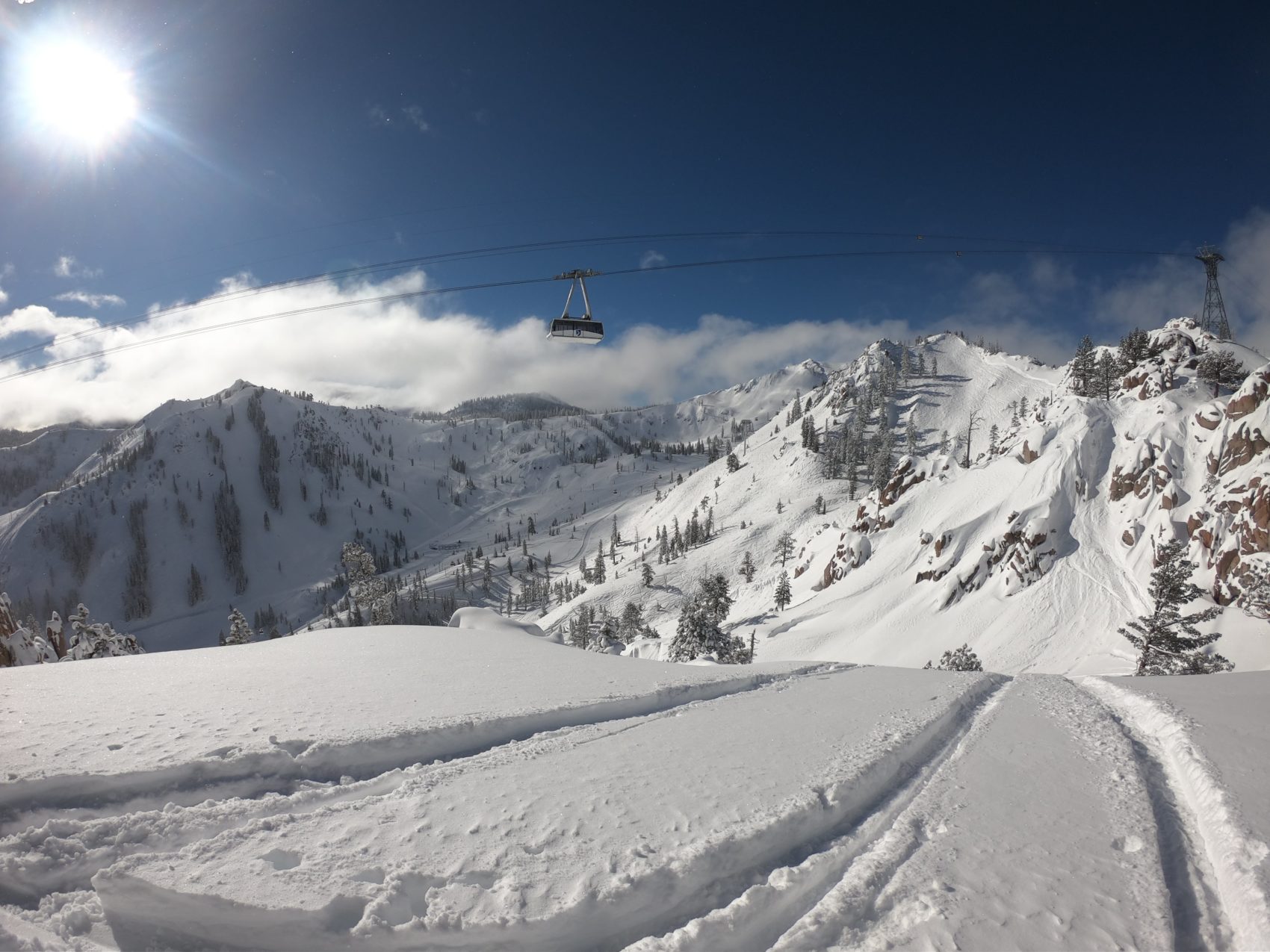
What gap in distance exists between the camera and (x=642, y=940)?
3623mm

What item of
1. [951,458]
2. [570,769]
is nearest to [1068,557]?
[951,458]

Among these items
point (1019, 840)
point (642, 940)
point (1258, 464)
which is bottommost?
point (1019, 840)

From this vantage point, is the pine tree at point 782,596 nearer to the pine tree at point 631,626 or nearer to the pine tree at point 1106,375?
the pine tree at point 631,626

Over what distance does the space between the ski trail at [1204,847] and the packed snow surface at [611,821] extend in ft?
0.09

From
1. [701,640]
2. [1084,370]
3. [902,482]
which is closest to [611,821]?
[701,640]

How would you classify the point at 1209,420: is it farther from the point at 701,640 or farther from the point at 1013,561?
the point at 701,640

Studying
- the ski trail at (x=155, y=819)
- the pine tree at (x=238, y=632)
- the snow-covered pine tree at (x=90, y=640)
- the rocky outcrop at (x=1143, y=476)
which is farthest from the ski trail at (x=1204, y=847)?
the pine tree at (x=238, y=632)

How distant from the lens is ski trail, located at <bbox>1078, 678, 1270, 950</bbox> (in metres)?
3.84

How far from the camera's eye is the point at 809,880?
13.9 feet

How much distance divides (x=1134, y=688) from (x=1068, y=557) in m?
40.6

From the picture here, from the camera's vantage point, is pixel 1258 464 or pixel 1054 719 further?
pixel 1258 464

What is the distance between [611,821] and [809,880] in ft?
5.89

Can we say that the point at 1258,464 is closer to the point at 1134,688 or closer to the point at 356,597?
the point at 1134,688

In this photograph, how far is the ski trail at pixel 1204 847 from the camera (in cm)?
384
